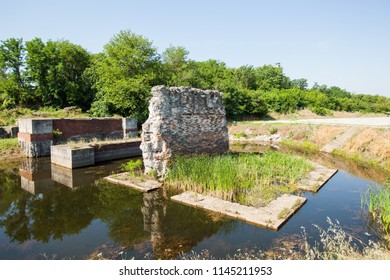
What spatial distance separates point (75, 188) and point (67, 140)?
9.12m

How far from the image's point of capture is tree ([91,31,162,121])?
27484mm

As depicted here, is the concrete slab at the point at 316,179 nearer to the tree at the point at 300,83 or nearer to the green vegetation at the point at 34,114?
the green vegetation at the point at 34,114

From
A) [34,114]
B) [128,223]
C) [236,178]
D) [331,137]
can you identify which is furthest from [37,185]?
[331,137]

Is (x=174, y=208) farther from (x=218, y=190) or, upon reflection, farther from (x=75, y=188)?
(x=75, y=188)

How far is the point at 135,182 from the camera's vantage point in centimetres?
1147

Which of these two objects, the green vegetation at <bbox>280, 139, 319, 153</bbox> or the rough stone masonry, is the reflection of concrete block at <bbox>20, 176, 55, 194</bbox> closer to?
the rough stone masonry

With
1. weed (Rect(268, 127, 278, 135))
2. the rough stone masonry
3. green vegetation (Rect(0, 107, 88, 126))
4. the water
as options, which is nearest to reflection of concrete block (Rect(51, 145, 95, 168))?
the water

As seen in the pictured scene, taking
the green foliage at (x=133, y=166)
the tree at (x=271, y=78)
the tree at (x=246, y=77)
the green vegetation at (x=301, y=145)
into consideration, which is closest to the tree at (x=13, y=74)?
the green foliage at (x=133, y=166)

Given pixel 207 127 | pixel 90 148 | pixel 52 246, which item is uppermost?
pixel 207 127

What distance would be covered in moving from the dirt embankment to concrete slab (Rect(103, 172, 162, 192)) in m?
12.5

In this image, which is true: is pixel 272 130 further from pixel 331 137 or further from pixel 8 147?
pixel 8 147

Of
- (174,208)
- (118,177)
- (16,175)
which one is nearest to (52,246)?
(174,208)

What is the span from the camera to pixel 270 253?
6.02 m

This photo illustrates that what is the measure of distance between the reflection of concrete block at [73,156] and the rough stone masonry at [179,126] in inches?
195
